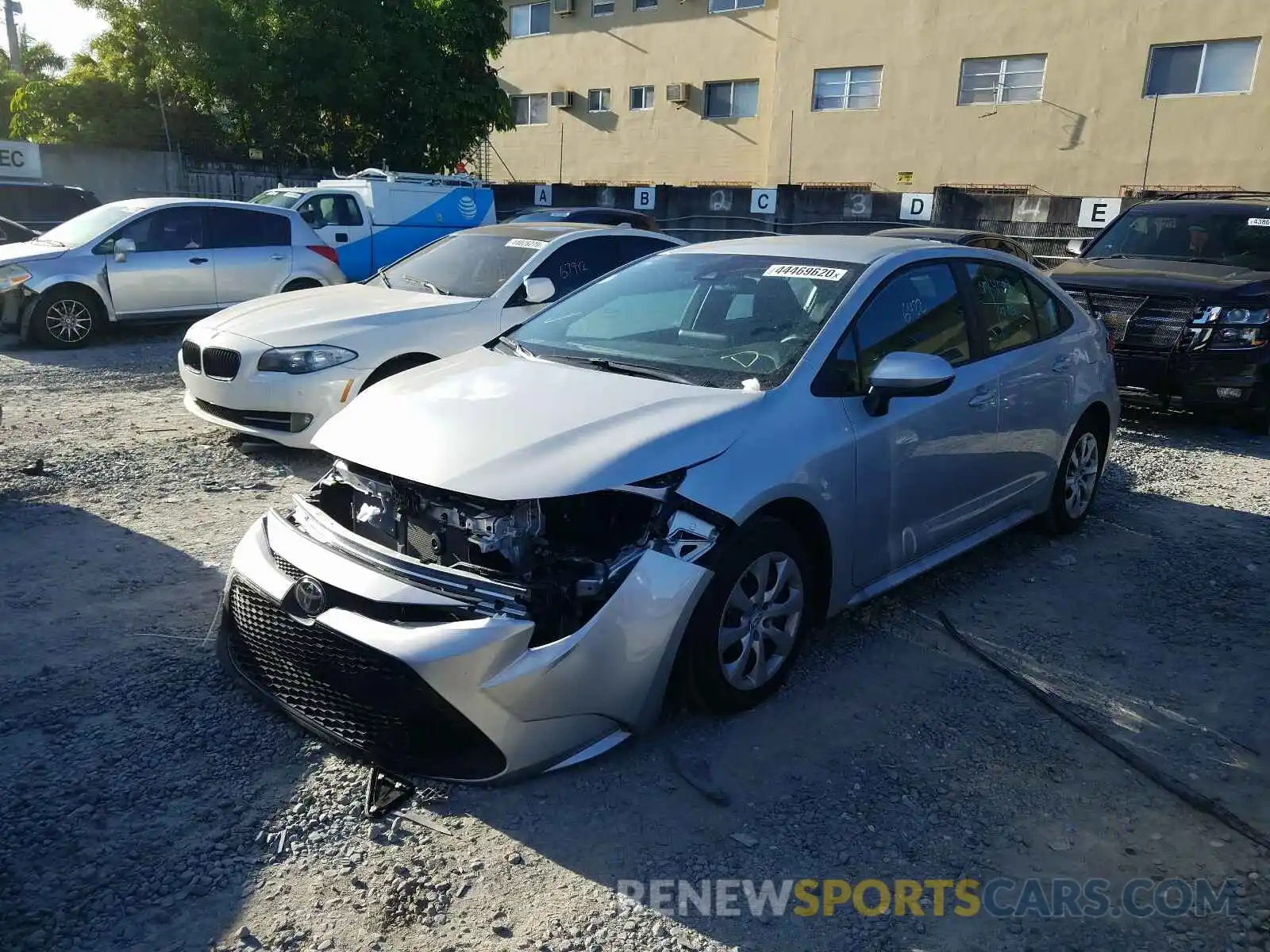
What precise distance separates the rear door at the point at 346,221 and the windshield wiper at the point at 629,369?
11500 mm

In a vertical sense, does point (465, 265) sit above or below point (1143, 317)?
above

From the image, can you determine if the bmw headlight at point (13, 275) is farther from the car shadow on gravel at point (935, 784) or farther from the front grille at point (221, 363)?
the car shadow on gravel at point (935, 784)

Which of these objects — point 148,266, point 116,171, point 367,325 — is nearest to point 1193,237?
point 367,325

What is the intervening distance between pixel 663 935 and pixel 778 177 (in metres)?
26.7

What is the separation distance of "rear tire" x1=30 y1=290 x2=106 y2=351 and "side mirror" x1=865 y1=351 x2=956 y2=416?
1011 centimetres

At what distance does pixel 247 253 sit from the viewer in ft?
39.1

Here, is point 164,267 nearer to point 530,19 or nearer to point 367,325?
point 367,325

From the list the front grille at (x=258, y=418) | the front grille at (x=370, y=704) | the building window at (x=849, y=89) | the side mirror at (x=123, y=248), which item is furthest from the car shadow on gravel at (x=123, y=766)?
the building window at (x=849, y=89)

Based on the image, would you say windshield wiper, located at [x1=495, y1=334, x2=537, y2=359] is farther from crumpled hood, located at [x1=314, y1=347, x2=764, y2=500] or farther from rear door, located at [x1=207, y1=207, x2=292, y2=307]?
rear door, located at [x1=207, y1=207, x2=292, y2=307]

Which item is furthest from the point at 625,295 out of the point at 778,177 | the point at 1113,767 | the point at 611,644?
the point at 778,177

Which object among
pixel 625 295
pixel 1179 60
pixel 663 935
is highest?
pixel 1179 60

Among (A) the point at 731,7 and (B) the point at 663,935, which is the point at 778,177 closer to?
(A) the point at 731,7

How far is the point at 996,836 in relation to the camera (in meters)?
3.07

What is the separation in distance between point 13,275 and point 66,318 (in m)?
0.66
